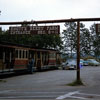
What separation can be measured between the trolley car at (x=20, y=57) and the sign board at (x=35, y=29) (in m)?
4.62

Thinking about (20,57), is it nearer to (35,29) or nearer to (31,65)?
(31,65)

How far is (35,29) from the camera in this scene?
20.8 m

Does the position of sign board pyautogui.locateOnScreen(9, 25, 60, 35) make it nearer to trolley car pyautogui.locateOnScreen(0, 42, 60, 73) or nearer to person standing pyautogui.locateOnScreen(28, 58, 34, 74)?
trolley car pyautogui.locateOnScreen(0, 42, 60, 73)

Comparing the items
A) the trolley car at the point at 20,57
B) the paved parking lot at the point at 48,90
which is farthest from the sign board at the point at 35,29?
the trolley car at the point at 20,57

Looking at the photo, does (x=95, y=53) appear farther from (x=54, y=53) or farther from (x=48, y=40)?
(x=54, y=53)

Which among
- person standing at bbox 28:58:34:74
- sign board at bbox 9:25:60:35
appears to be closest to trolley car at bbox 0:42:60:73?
person standing at bbox 28:58:34:74

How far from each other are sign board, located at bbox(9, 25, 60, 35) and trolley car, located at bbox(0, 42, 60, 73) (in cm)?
462

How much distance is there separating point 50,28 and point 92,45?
81647mm

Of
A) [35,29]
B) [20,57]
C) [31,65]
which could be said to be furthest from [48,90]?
[31,65]

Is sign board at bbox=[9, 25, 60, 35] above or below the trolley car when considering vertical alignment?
above

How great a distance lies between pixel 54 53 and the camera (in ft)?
145

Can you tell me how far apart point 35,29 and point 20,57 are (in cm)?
976

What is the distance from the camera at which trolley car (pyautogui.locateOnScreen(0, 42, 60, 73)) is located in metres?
26.2

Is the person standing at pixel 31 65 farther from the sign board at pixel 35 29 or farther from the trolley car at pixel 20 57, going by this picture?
the sign board at pixel 35 29
